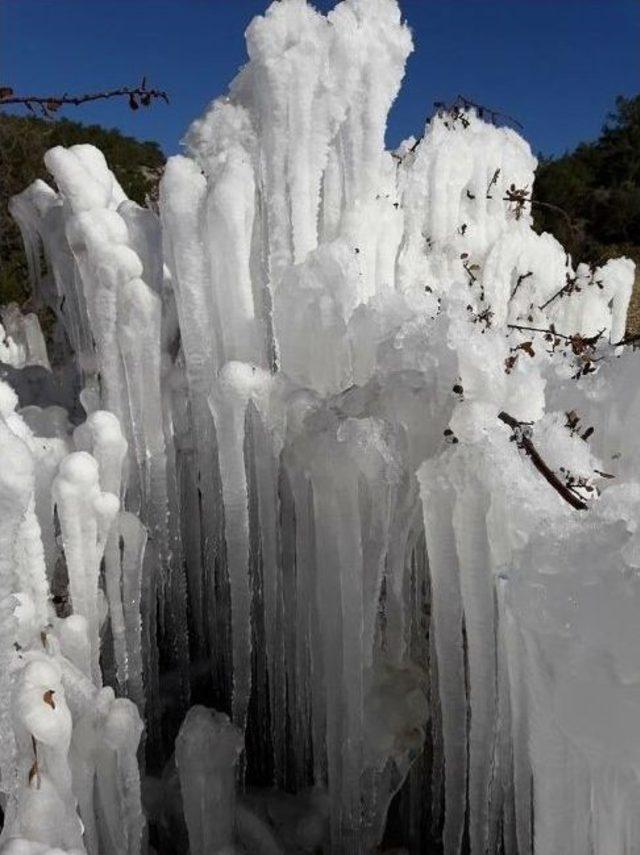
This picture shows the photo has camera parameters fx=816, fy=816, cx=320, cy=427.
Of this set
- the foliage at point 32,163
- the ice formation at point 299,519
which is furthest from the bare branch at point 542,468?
the foliage at point 32,163

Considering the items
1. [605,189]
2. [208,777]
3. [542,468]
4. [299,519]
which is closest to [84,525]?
[299,519]

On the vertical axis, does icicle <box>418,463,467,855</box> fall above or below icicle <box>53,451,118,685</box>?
below

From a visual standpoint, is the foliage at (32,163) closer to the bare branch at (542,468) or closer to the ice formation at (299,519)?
the ice formation at (299,519)

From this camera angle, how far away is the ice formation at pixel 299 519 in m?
2.05

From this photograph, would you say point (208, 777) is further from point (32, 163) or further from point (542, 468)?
point (32, 163)

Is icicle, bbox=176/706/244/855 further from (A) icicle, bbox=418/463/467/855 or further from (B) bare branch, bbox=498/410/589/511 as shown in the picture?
(B) bare branch, bbox=498/410/589/511

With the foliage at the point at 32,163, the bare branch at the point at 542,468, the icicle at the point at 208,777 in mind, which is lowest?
the icicle at the point at 208,777

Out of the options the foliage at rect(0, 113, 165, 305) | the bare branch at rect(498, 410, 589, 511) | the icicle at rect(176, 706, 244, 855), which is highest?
the foliage at rect(0, 113, 165, 305)

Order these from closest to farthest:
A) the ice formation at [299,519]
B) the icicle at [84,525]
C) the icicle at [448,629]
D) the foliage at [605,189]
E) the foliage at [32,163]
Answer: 1. the ice formation at [299,519]
2. the icicle at [448,629]
3. the icicle at [84,525]
4. the foliage at [32,163]
5. the foliage at [605,189]

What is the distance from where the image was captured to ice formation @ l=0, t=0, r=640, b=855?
2049 mm

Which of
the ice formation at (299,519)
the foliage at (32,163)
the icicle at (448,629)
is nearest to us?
the ice formation at (299,519)


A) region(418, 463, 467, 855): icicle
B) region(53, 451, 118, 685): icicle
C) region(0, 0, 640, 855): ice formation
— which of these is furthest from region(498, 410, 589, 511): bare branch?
region(53, 451, 118, 685): icicle

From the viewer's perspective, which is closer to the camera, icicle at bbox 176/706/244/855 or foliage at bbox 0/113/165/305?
icicle at bbox 176/706/244/855

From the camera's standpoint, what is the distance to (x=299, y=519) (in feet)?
9.04
